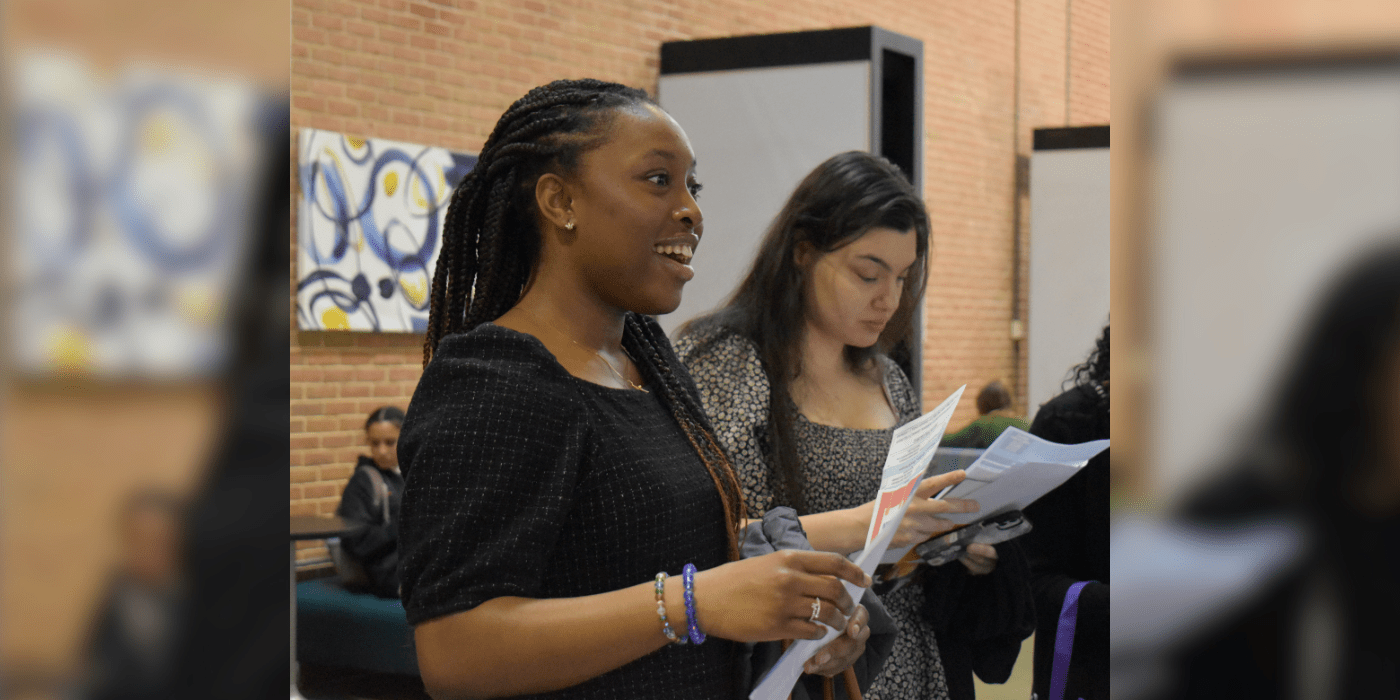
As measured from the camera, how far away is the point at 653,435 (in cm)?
109

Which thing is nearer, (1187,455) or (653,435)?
(1187,455)

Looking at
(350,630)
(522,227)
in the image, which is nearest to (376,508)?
(350,630)

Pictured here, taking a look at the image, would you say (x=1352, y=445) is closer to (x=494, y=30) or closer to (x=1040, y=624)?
(x=1040, y=624)

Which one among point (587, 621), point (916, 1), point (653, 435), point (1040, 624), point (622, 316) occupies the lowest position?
point (1040, 624)

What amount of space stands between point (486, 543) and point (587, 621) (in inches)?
4.0

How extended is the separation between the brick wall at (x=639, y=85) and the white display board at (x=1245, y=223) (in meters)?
3.30

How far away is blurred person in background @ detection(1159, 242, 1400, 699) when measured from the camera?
0.23 meters

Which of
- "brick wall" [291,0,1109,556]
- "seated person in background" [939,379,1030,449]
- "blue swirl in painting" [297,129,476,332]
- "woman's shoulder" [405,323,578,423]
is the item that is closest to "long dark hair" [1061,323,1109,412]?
"seated person in background" [939,379,1030,449]

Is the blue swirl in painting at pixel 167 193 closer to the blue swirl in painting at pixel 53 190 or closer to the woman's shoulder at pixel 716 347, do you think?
the blue swirl in painting at pixel 53 190

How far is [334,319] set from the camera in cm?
527

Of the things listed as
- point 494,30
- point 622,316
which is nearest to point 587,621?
point 622,316

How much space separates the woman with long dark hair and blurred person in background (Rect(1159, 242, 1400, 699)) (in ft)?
4.76

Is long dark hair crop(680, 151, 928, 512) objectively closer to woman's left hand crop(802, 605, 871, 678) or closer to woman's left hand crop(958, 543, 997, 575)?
woman's left hand crop(958, 543, 997, 575)

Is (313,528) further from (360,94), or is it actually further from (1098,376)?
(1098,376)
